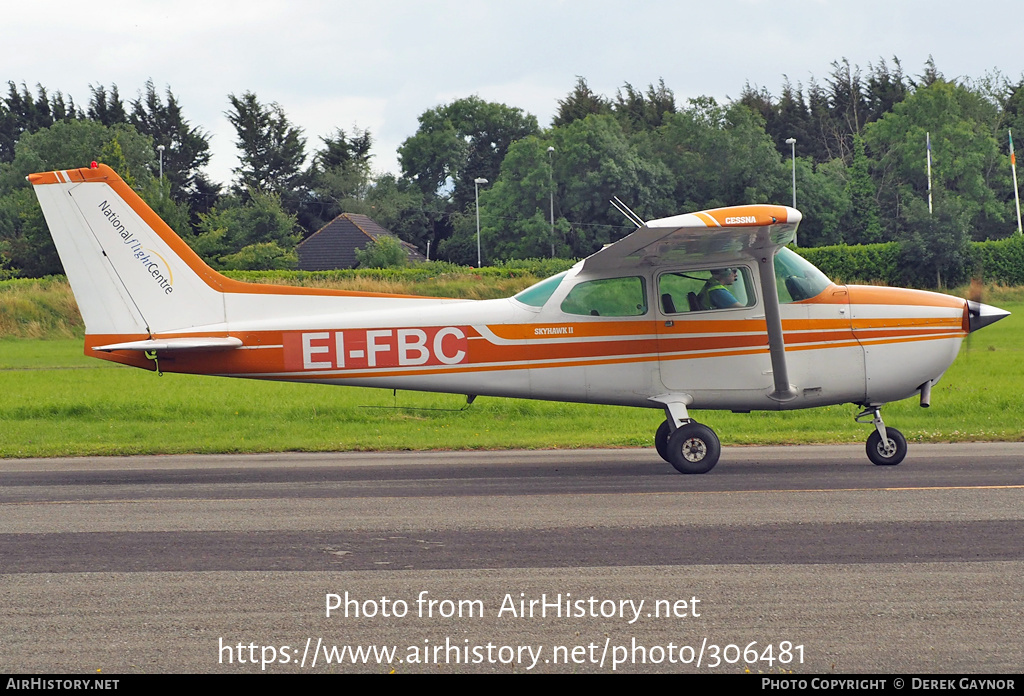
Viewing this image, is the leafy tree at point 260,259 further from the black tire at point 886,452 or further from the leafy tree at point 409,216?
the black tire at point 886,452

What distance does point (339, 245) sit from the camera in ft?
223

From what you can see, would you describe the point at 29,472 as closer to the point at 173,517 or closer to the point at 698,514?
the point at 173,517

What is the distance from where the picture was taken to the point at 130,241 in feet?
36.8

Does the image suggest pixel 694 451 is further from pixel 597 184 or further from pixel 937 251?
pixel 597 184

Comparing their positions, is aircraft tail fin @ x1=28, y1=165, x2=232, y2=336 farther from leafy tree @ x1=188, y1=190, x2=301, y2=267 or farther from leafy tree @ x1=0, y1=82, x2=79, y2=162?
leafy tree @ x1=0, y1=82, x2=79, y2=162

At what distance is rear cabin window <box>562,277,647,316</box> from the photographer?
36.7 ft

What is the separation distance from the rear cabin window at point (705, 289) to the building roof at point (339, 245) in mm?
55563

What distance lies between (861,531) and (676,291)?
4.22m

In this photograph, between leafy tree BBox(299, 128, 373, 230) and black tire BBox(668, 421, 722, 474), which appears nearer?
black tire BBox(668, 421, 722, 474)

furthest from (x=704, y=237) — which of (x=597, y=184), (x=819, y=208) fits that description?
(x=819, y=208)

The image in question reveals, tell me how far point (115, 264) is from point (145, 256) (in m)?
0.32

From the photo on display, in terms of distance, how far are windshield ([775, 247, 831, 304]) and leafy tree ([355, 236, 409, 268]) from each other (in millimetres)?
48421

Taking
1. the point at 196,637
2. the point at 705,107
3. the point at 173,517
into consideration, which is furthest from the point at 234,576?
the point at 705,107

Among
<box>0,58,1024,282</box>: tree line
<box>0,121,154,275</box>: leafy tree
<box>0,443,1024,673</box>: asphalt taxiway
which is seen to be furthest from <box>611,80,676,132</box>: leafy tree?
<box>0,443,1024,673</box>: asphalt taxiway
